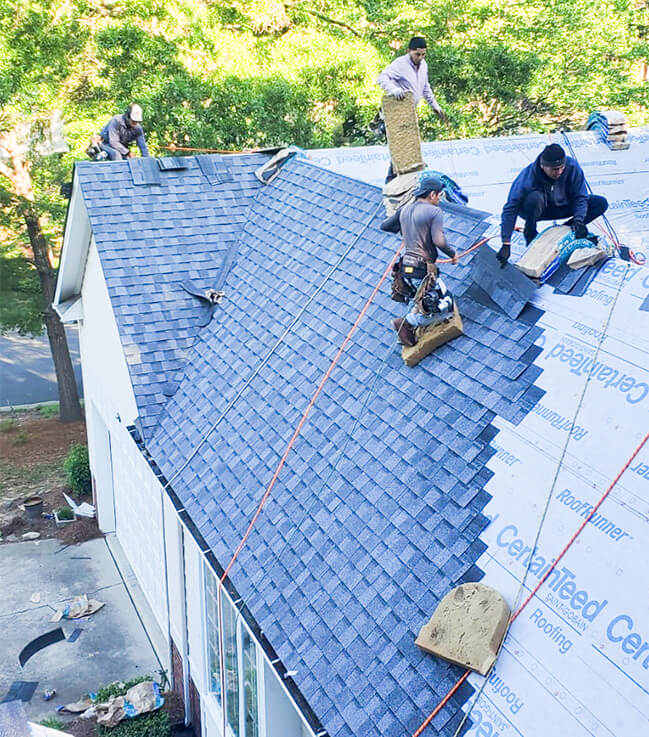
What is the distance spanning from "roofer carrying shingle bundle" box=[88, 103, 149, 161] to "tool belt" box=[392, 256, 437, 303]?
8829mm

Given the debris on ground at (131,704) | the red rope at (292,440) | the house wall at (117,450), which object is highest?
the red rope at (292,440)

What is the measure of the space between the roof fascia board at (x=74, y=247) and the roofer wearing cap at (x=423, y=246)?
24.1 ft

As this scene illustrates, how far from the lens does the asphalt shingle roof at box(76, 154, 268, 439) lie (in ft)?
40.0

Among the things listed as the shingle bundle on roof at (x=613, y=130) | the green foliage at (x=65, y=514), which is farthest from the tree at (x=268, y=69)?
→ the green foliage at (x=65, y=514)

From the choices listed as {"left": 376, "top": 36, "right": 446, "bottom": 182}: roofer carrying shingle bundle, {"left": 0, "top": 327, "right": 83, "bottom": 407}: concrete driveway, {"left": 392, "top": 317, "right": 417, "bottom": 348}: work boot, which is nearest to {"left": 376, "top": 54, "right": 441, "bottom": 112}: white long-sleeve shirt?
{"left": 376, "top": 36, "right": 446, "bottom": 182}: roofer carrying shingle bundle

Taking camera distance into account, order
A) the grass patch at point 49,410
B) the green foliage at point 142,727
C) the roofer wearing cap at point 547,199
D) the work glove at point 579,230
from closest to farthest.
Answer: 1. the work glove at point 579,230
2. the roofer wearing cap at point 547,199
3. the green foliage at point 142,727
4. the grass patch at point 49,410

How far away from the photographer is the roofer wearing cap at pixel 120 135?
50.5 feet

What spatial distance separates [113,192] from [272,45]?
26.1 feet

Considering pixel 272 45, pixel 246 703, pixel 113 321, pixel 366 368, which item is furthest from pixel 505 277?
pixel 272 45

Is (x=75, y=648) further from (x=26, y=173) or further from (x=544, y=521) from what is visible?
(x=26, y=173)

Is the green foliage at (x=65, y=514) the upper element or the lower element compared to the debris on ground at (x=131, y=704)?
lower

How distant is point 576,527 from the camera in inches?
227

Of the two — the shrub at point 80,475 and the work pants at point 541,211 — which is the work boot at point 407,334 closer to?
the work pants at point 541,211

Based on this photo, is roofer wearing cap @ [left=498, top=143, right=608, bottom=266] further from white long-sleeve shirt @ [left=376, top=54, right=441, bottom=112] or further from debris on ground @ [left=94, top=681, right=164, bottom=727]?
debris on ground @ [left=94, top=681, right=164, bottom=727]
